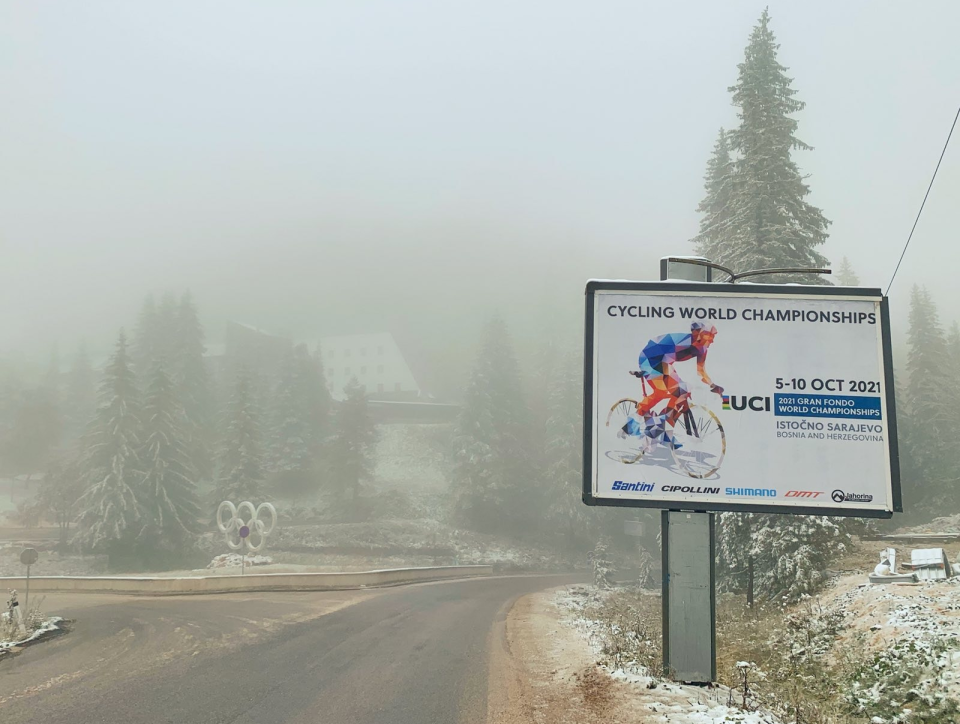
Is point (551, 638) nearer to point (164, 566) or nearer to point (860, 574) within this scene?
point (860, 574)

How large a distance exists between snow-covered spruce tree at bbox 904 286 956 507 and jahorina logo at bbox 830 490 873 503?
144ft

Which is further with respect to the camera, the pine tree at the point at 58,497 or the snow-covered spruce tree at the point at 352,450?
the snow-covered spruce tree at the point at 352,450

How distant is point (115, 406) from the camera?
46.8 metres

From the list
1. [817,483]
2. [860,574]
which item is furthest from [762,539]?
[817,483]

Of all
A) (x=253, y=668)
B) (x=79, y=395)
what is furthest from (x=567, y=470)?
(x=79, y=395)

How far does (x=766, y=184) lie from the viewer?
72.1ft

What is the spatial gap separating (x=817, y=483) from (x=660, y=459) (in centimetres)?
230

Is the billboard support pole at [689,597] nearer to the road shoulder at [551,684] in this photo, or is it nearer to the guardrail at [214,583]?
the road shoulder at [551,684]

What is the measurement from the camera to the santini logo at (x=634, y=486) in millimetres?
9344

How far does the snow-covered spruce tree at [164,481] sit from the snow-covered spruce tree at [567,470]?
97.6ft

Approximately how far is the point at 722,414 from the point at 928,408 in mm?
48354

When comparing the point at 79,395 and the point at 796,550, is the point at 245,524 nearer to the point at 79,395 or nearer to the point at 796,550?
the point at 796,550

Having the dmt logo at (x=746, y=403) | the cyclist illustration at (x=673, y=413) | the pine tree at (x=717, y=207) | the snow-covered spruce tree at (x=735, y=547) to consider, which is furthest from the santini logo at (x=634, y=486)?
the pine tree at (x=717, y=207)

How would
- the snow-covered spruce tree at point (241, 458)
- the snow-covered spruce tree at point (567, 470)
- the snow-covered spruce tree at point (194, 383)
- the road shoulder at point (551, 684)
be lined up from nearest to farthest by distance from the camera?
the road shoulder at point (551, 684) < the snow-covered spruce tree at point (567, 470) < the snow-covered spruce tree at point (241, 458) < the snow-covered spruce tree at point (194, 383)
